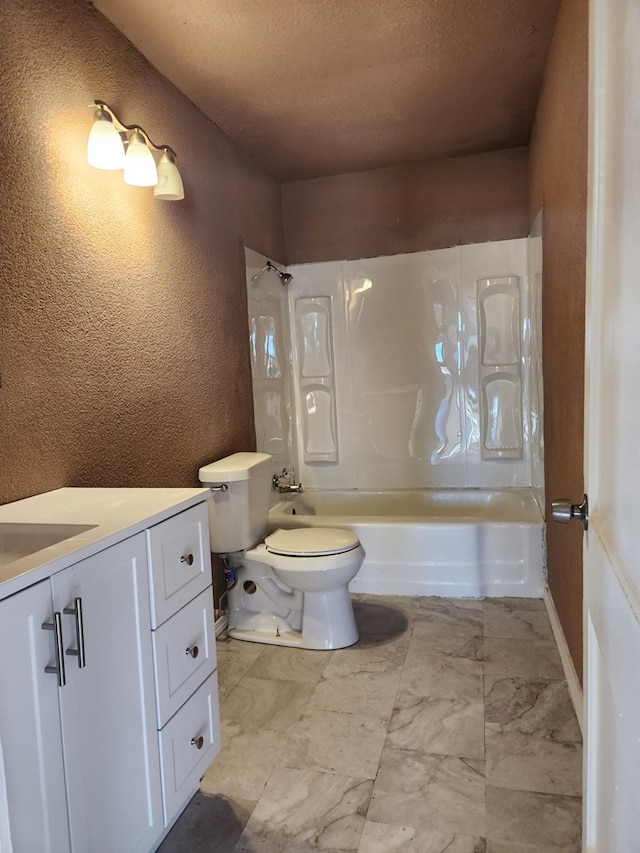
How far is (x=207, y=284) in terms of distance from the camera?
2418 millimetres

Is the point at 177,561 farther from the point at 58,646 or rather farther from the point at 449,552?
the point at 449,552

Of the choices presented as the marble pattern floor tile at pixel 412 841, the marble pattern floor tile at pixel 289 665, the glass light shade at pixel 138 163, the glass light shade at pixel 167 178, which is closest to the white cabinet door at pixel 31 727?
the marble pattern floor tile at pixel 412 841

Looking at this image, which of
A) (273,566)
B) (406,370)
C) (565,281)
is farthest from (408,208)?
(273,566)

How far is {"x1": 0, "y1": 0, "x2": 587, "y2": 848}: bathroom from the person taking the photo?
146 centimetres

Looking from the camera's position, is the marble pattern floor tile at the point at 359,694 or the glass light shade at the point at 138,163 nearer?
the glass light shade at the point at 138,163

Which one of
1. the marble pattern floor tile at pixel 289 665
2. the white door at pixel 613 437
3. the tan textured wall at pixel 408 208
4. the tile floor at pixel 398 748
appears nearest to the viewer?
the white door at pixel 613 437

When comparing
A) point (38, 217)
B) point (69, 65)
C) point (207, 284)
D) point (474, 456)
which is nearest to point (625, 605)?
point (38, 217)

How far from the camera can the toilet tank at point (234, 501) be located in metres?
2.21

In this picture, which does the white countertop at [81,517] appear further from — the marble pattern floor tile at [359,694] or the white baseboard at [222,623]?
the white baseboard at [222,623]

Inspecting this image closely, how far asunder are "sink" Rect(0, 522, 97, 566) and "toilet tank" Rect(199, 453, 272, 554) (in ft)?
3.35

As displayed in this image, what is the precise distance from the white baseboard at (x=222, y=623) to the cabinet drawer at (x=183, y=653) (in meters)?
1.00

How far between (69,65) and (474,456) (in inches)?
105

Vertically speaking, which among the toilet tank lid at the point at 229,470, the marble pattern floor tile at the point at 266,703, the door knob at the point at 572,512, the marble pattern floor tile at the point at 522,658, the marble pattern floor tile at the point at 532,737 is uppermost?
the door knob at the point at 572,512

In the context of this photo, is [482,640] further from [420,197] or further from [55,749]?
[420,197]
